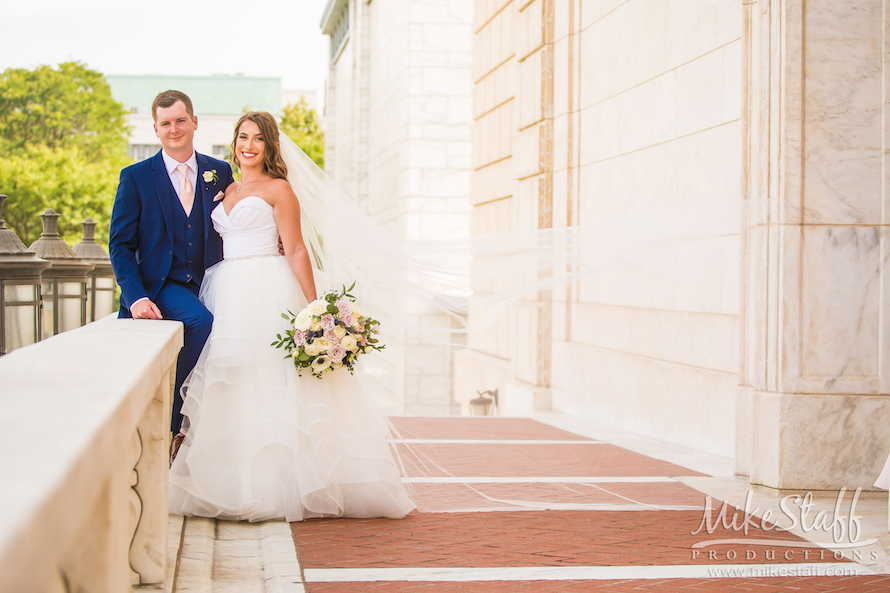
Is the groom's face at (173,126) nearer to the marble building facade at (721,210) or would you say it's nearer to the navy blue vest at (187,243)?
the navy blue vest at (187,243)

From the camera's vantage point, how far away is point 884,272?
6445 millimetres

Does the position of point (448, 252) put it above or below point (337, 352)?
above

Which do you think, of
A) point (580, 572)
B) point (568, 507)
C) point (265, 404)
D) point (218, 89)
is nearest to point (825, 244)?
point (568, 507)

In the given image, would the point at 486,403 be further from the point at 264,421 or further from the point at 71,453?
the point at 71,453

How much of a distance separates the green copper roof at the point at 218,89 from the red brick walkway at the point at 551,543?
9560 centimetres

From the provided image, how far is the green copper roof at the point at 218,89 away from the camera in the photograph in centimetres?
9988

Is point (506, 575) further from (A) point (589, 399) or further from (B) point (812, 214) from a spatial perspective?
(A) point (589, 399)

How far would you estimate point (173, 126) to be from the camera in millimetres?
5469

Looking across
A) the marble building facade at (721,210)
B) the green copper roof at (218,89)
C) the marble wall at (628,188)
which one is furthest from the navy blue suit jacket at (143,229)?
the green copper roof at (218,89)

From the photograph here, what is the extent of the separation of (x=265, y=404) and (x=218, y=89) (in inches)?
Answer: 4018

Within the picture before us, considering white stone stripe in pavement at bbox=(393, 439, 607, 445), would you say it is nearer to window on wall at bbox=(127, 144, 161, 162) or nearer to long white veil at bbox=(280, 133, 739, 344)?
long white veil at bbox=(280, 133, 739, 344)

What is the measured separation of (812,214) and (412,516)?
11.9ft

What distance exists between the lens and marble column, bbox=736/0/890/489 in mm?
6387

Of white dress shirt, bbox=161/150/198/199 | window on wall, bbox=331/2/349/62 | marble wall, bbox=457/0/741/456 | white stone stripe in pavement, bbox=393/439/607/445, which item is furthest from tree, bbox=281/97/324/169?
white dress shirt, bbox=161/150/198/199
